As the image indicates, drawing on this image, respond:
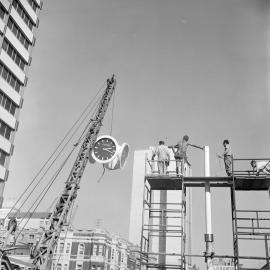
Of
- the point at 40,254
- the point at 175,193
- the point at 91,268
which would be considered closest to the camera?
the point at 40,254

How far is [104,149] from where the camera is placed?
29.6 metres

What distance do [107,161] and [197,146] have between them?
524 inches

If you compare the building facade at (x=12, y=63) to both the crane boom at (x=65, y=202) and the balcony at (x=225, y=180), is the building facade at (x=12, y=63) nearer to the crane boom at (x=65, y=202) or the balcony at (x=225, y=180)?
the crane boom at (x=65, y=202)

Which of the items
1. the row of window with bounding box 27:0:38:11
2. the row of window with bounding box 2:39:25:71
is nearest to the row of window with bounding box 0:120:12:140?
the row of window with bounding box 2:39:25:71

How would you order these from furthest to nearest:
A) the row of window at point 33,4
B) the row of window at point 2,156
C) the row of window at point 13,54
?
the row of window at point 33,4
the row of window at point 13,54
the row of window at point 2,156

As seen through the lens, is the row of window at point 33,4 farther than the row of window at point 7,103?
Yes

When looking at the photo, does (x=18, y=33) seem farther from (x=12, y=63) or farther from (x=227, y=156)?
(x=227, y=156)

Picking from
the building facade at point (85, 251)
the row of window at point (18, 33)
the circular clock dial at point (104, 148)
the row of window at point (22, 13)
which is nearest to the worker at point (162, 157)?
the circular clock dial at point (104, 148)

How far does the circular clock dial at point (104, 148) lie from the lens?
94.1 feet

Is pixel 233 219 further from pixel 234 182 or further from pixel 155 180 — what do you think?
pixel 155 180

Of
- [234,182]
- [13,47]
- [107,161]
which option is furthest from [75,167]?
[234,182]

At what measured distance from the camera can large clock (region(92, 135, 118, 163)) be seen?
28453 millimetres

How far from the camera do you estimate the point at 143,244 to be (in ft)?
52.4

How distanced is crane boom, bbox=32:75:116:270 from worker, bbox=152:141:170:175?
15.4 metres
